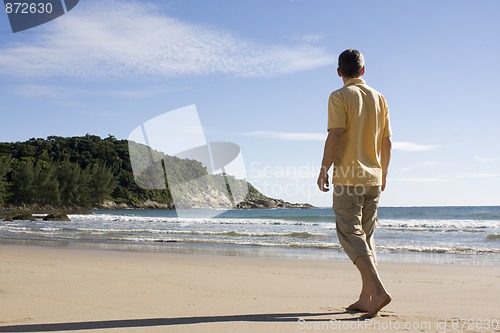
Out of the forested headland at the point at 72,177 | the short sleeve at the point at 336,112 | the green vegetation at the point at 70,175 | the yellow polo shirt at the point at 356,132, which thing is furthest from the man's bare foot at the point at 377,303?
the forested headland at the point at 72,177

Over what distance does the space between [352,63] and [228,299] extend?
2117 millimetres

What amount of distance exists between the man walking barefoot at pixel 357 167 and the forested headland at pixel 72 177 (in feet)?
206

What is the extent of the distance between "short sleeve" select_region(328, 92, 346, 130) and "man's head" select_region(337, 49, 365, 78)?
252 mm

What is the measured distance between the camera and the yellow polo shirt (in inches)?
136

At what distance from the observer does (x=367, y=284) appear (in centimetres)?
344

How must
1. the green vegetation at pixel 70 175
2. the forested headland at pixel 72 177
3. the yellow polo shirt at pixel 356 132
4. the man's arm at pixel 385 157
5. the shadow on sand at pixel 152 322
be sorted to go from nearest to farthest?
the shadow on sand at pixel 152 322, the yellow polo shirt at pixel 356 132, the man's arm at pixel 385 157, the green vegetation at pixel 70 175, the forested headland at pixel 72 177

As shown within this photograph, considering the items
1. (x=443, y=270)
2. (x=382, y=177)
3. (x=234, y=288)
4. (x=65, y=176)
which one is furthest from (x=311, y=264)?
(x=65, y=176)

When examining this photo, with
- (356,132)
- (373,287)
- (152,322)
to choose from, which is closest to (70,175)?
(152,322)

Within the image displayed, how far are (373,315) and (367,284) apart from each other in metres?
0.20

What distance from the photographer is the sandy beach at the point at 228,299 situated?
3209mm

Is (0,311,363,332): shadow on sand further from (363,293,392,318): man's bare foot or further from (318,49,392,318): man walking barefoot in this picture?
(318,49,392,318): man walking barefoot

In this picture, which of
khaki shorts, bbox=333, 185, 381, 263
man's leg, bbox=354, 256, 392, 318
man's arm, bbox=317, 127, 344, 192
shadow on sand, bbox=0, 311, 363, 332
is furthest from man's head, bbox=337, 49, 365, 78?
shadow on sand, bbox=0, 311, 363, 332

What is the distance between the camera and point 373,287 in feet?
11.1

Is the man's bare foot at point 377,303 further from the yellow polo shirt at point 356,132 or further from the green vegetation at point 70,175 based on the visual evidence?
the green vegetation at point 70,175
